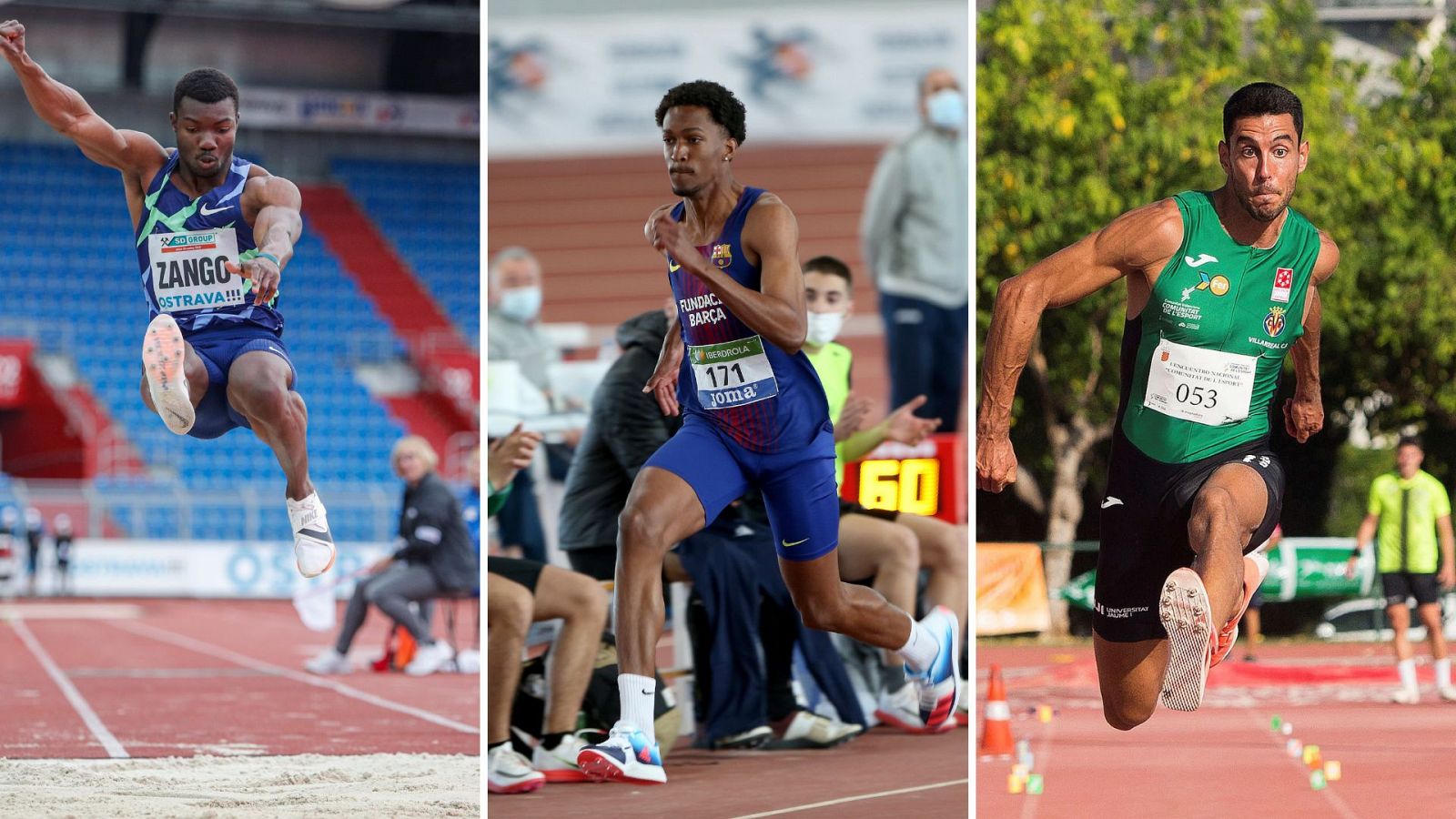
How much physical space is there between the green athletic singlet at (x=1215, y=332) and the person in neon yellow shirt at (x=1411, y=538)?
17.4 feet

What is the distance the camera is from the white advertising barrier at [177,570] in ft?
63.9

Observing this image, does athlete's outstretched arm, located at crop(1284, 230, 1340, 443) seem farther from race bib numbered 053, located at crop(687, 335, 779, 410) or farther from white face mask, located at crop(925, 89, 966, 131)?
white face mask, located at crop(925, 89, 966, 131)

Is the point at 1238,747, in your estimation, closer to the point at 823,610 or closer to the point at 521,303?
the point at 823,610

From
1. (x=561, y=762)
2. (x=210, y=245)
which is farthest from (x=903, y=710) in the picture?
(x=210, y=245)

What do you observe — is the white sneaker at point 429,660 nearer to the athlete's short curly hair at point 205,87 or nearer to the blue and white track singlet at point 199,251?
the blue and white track singlet at point 199,251

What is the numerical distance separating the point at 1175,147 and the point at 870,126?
577 cm

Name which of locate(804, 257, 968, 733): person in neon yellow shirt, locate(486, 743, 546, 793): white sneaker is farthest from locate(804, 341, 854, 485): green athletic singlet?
locate(486, 743, 546, 793): white sneaker

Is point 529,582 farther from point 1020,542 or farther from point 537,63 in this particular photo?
point 537,63

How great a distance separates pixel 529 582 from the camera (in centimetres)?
603

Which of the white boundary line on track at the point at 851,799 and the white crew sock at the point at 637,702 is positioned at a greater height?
the white crew sock at the point at 637,702

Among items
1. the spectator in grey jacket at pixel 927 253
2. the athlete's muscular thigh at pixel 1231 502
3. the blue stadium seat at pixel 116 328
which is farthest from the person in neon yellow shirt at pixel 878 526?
the blue stadium seat at pixel 116 328

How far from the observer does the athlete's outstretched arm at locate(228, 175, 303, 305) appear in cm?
485

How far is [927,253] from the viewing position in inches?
436

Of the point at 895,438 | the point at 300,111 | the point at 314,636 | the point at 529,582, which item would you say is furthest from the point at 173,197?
the point at 300,111
